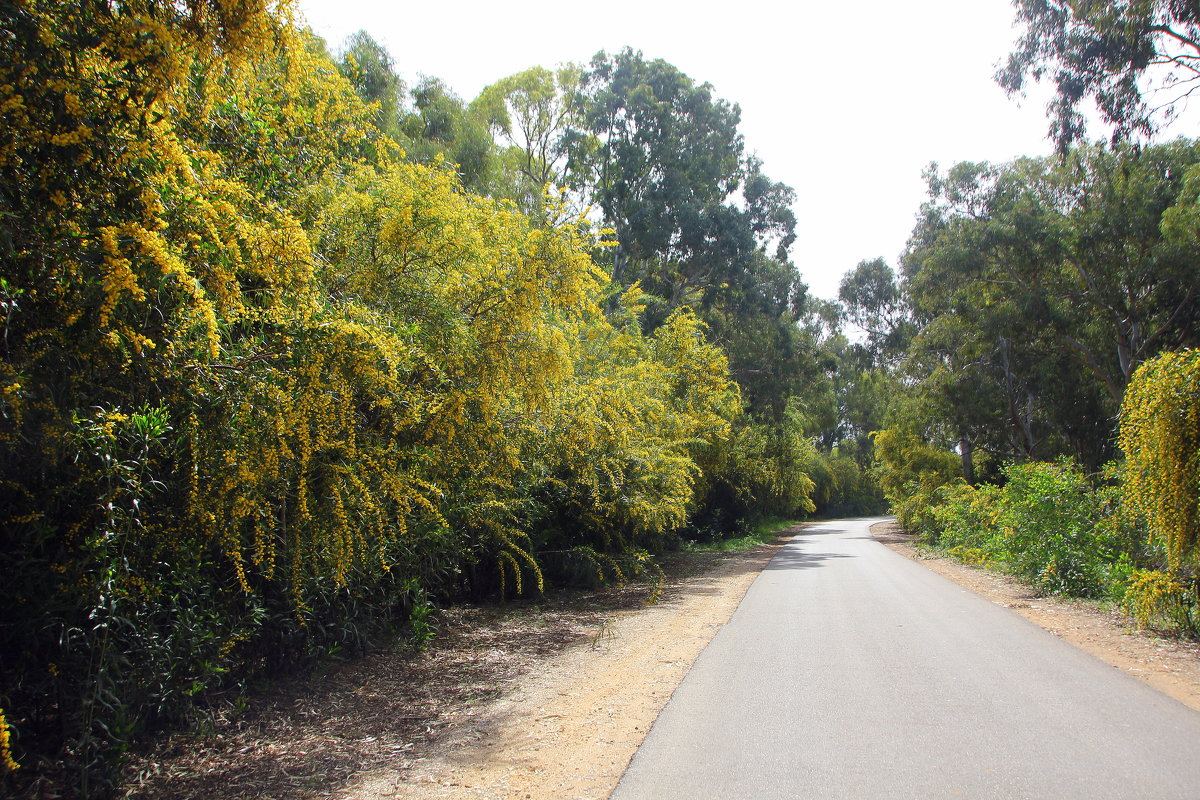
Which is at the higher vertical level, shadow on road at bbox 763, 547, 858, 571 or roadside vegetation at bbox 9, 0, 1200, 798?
roadside vegetation at bbox 9, 0, 1200, 798

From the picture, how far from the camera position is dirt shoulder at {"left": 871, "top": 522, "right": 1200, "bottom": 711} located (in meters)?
6.43

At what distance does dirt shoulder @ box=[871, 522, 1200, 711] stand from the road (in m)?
0.28

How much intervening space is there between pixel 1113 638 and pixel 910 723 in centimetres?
486

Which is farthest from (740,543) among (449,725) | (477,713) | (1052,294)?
(449,725)

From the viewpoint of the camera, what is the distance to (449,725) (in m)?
5.75

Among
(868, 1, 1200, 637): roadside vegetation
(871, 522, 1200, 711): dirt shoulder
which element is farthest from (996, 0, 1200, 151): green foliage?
(871, 522, 1200, 711): dirt shoulder

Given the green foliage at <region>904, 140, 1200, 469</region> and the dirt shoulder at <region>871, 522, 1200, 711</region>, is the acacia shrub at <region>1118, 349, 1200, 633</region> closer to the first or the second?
the dirt shoulder at <region>871, 522, 1200, 711</region>

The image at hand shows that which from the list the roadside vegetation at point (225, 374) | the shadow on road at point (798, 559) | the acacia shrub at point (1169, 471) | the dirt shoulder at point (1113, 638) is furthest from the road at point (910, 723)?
the shadow on road at point (798, 559)

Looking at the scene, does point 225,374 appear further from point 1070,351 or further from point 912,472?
point 912,472

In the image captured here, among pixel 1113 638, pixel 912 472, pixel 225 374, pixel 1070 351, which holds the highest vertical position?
pixel 1070 351

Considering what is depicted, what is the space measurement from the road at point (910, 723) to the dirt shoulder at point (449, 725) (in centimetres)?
45

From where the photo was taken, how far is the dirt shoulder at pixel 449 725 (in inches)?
175

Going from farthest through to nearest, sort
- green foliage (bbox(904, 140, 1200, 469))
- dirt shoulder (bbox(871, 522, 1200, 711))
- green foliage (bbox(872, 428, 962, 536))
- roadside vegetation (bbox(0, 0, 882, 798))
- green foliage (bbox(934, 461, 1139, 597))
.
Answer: green foliage (bbox(872, 428, 962, 536)) → green foliage (bbox(904, 140, 1200, 469)) → green foliage (bbox(934, 461, 1139, 597)) → dirt shoulder (bbox(871, 522, 1200, 711)) → roadside vegetation (bbox(0, 0, 882, 798))

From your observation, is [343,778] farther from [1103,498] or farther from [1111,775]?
[1103,498]
